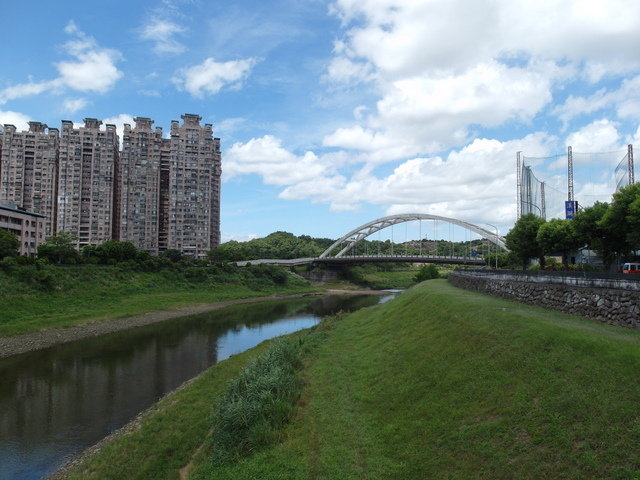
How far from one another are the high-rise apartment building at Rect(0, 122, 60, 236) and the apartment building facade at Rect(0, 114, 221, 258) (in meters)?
0.17

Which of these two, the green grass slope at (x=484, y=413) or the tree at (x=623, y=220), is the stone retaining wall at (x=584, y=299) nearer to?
the green grass slope at (x=484, y=413)

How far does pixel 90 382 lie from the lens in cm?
2073

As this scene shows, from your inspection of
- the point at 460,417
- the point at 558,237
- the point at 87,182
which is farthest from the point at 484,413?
the point at 87,182

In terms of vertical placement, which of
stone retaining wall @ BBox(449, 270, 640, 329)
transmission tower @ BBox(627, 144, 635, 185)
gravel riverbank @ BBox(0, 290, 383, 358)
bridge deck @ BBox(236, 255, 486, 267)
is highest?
transmission tower @ BBox(627, 144, 635, 185)

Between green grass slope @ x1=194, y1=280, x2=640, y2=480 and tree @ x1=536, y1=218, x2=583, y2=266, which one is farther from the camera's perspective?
tree @ x1=536, y1=218, x2=583, y2=266

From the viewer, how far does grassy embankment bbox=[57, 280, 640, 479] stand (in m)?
7.35

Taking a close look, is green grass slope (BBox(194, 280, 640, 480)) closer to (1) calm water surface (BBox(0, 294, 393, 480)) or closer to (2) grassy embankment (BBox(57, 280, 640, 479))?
(2) grassy embankment (BBox(57, 280, 640, 479))

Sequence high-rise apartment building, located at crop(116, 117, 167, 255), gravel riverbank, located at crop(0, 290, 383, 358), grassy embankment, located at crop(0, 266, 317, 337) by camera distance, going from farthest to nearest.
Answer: high-rise apartment building, located at crop(116, 117, 167, 255), grassy embankment, located at crop(0, 266, 317, 337), gravel riverbank, located at crop(0, 290, 383, 358)

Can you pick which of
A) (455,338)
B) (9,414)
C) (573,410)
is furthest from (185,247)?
(573,410)

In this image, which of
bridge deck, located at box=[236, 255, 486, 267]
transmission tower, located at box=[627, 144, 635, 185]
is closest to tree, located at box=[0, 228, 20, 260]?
bridge deck, located at box=[236, 255, 486, 267]

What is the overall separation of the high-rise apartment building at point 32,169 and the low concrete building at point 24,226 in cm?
2313

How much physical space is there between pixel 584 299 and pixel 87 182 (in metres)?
92.9

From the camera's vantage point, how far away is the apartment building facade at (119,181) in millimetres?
85062

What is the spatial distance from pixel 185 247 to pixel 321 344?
7423 centimetres
